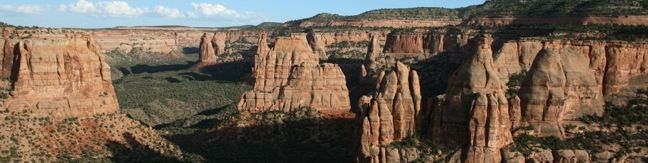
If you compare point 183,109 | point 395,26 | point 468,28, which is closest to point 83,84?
point 183,109

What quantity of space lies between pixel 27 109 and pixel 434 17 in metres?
128

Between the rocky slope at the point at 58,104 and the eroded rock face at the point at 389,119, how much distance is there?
23.2 meters

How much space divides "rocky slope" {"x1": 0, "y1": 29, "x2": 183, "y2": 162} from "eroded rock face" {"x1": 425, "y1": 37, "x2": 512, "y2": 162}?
28672 millimetres

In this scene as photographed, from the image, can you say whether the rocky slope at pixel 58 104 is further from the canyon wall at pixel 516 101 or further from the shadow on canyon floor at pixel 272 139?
the canyon wall at pixel 516 101

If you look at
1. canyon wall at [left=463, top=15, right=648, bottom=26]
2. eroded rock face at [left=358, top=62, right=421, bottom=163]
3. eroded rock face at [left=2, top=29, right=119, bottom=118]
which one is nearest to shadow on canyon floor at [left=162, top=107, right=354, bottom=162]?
eroded rock face at [left=2, top=29, right=119, bottom=118]

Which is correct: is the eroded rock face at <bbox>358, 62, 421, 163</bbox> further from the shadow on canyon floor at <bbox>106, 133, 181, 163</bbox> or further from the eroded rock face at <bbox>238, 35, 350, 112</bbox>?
the eroded rock face at <bbox>238, 35, 350, 112</bbox>

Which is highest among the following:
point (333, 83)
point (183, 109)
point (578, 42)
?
point (578, 42)

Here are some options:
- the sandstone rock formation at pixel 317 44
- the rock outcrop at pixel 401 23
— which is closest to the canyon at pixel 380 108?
the sandstone rock formation at pixel 317 44

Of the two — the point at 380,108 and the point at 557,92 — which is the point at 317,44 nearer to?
the point at 380,108

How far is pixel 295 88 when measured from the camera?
97625 millimetres

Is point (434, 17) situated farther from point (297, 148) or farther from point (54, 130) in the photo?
point (54, 130)

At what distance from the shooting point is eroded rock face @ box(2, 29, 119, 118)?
243ft

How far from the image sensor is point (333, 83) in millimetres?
99625

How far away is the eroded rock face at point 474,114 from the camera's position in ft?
190
